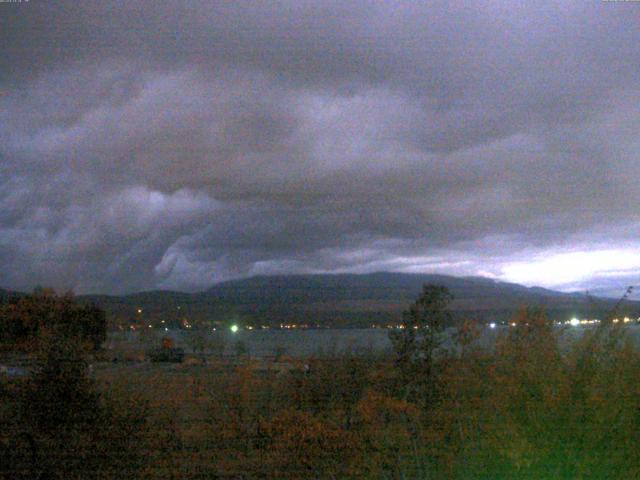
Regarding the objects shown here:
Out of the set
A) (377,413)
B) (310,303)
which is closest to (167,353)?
(310,303)

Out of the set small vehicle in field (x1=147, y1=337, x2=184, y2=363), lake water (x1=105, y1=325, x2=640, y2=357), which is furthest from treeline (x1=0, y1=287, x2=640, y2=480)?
small vehicle in field (x1=147, y1=337, x2=184, y2=363)

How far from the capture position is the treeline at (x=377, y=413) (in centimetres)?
504

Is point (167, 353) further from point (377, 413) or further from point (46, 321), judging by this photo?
point (377, 413)

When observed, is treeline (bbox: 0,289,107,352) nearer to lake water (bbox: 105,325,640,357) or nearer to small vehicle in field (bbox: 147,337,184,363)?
lake water (bbox: 105,325,640,357)

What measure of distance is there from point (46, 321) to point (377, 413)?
590 cm

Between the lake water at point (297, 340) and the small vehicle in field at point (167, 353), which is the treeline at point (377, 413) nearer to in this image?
the lake water at point (297, 340)

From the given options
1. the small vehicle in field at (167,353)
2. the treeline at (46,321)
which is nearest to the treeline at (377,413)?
the treeline at (46,321)

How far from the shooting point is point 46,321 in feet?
38.2

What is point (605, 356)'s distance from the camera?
225 inches

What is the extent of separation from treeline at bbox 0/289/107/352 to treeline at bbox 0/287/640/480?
0.76 m

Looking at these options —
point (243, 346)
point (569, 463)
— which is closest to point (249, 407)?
point (569, 463)

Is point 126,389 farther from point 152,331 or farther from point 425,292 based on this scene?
point 152,331

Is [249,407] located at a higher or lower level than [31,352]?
lower

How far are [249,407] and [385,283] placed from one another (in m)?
8.32
